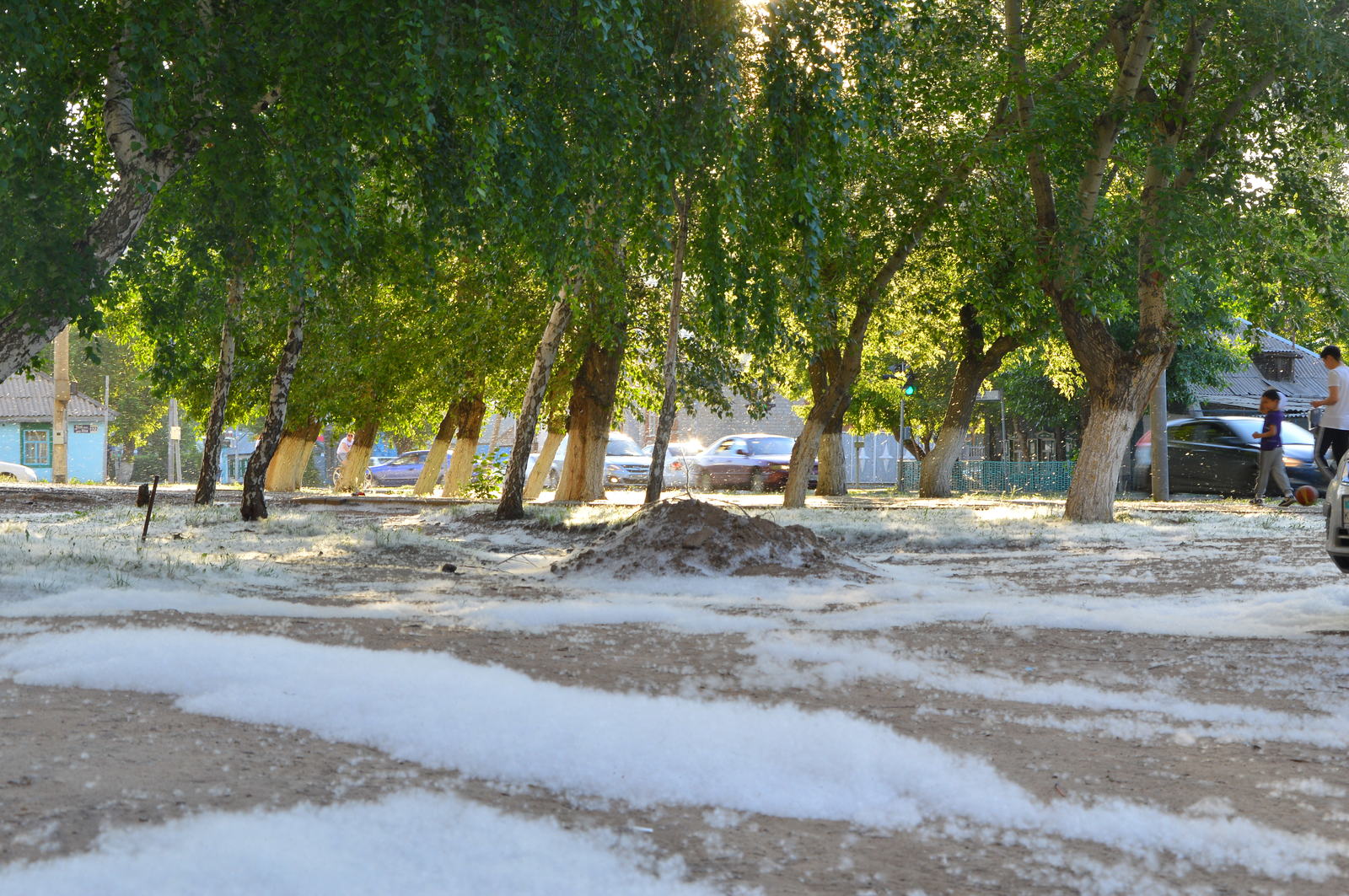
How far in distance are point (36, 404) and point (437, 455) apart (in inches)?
1144

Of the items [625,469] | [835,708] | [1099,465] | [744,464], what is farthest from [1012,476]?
[835,708]

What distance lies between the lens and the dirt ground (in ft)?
9.61

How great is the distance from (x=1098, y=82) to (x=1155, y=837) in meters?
15.2

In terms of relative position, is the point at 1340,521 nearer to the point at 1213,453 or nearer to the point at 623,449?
the point at 1213,453

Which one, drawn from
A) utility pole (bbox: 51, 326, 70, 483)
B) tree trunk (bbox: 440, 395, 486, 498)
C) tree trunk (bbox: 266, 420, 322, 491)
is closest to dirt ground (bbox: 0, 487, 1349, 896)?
tree trunk (bbox: 440, 395, 486, 498)

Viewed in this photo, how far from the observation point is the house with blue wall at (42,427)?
50656mm

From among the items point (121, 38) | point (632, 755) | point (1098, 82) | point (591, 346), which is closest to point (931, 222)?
point (1098, 82)

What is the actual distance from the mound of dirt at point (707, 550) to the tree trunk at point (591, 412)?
937 centimetres

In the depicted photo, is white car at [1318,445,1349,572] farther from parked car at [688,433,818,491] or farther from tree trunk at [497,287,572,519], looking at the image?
parked car at [688,433,818,491]

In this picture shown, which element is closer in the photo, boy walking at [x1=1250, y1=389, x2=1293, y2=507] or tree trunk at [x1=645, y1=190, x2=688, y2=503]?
tree trunk at [x1=645, y1=190, x2=688, y2=503]

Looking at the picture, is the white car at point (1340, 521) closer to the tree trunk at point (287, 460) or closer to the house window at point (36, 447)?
the tree trunk at point (287, 460)

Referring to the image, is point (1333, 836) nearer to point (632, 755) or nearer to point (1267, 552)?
point (632, 755)

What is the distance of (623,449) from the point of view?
39344mm

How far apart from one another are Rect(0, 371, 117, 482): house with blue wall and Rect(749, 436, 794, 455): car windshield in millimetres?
29208
